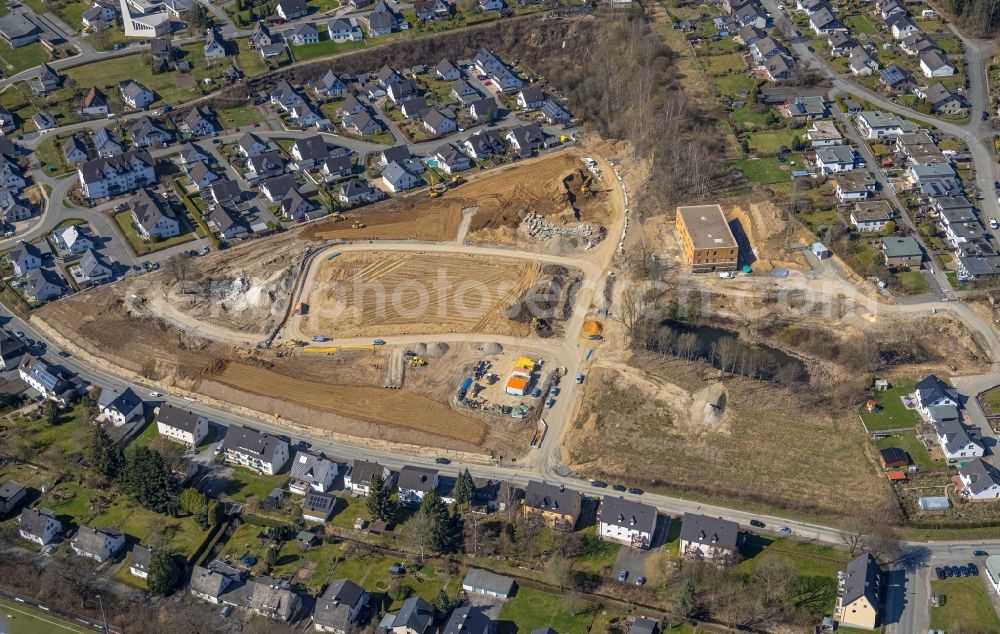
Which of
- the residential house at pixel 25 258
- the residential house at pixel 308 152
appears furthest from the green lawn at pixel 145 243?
the residential house at pixel 308 152

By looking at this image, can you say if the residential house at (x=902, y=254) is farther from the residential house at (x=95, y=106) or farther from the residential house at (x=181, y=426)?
the residential house at (x=95, y=106)

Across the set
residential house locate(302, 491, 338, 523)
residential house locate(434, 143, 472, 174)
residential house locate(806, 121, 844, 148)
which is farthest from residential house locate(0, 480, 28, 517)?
residential house locate(806, 121, 844, 148)

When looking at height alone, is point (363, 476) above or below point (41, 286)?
below

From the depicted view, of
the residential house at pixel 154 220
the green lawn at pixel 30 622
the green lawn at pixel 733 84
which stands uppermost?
the residential house at pixel 154 220

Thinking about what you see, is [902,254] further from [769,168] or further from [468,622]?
[468,622]

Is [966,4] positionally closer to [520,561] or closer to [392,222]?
[392,222]

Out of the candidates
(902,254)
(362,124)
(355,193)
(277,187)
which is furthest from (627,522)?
(362,124)
